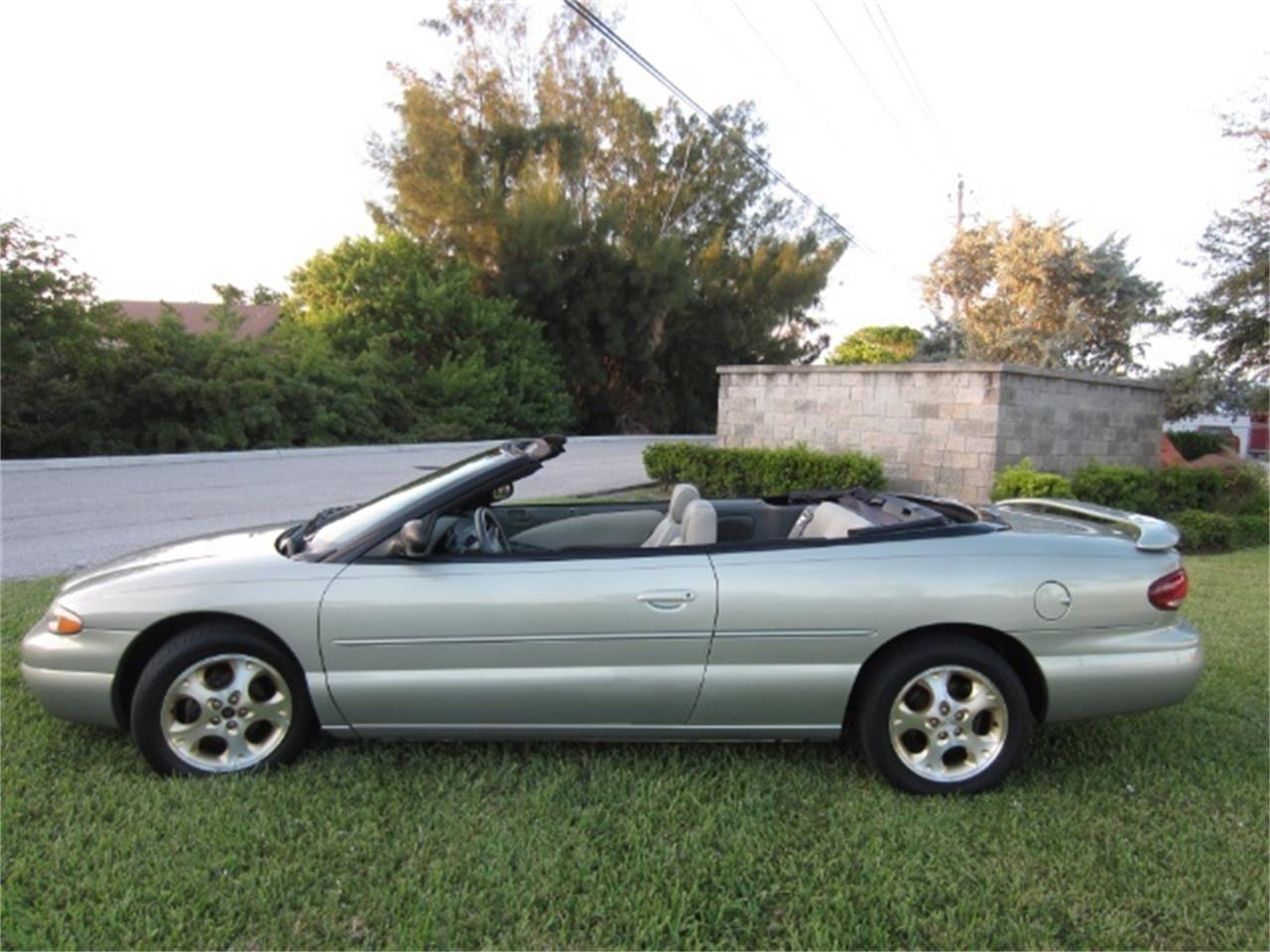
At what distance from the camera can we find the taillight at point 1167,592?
2887 millimetres

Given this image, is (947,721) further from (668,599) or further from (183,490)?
(183,490)

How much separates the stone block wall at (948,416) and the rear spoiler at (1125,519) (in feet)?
19.0

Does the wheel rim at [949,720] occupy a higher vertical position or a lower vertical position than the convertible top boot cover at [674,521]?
lower

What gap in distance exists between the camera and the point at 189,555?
125 inches

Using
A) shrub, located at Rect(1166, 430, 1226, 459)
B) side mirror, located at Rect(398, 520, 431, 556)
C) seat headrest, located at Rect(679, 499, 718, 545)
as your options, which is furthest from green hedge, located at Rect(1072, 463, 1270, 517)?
shrub, located at Rect(1166, 430, 1226, 459)

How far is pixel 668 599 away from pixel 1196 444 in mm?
22675

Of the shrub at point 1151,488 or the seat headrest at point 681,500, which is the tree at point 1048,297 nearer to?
the shrub at point 1151,488

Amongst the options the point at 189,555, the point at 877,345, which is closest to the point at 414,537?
the point at 189,555

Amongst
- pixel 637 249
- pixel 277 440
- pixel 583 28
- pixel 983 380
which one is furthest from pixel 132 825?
pixel 583 28

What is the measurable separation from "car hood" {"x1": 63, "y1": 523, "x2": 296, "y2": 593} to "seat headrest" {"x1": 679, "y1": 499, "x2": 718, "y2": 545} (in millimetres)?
1535

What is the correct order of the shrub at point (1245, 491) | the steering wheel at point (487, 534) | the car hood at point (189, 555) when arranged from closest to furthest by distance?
the car hood at point (189, 555) < the steering wheel at point (487, 534) < the shrub at point (1245, 491)

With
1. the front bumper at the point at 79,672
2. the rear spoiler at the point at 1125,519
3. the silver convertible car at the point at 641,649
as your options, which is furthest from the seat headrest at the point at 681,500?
the front bumper at the point at 79,672

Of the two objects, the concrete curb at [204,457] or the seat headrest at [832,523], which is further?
the concrete curb at [204,457]

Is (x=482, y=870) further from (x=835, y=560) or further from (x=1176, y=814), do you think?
(x=1176, y=814)
